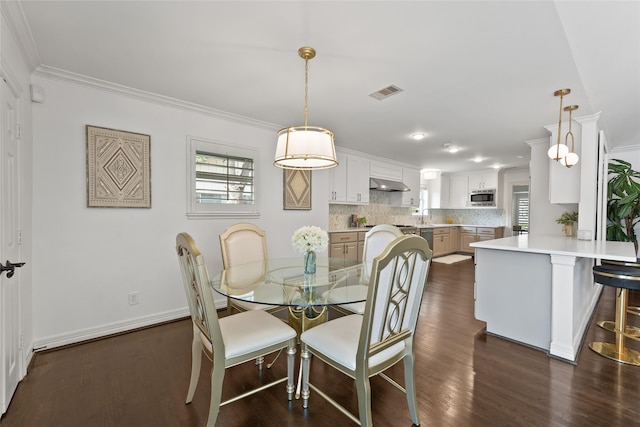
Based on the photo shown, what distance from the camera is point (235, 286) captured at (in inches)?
78.0

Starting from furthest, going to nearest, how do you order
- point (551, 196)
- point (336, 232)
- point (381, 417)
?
point (336, 232) < point (551, 196) < point (381, 417)

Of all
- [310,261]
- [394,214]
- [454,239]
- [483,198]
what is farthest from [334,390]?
[483,198]

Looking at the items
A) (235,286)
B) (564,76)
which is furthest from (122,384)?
(564,76)

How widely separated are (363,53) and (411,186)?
5215mm

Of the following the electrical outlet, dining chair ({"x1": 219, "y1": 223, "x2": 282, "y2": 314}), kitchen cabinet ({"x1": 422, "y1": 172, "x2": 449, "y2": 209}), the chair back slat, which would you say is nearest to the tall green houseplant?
kitchen cabinet ({"x1": 422, "y1": 172, "x2": 449, "y2": 209})

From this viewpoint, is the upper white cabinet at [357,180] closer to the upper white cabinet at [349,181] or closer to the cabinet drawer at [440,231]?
the upper white cabinet at [349,181]

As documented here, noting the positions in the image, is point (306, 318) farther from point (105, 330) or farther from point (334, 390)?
point (105, 330)

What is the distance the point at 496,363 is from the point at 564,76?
7.79ft

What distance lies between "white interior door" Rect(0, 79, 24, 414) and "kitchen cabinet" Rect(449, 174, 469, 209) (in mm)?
8476

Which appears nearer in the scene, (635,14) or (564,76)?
(635,14)

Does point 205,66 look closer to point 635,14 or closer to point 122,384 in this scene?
point 122,384

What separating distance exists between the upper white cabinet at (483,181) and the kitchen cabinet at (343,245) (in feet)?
14.5

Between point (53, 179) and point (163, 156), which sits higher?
point (163, 156)

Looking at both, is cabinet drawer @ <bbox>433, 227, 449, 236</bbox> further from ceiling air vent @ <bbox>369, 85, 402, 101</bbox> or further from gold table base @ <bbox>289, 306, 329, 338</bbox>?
gold table base @ <bbox>289, 306, 329, 338</bbox>
